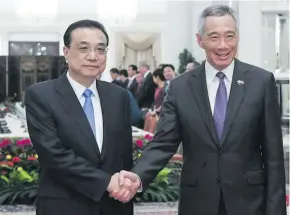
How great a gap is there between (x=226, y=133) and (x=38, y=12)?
14.1m

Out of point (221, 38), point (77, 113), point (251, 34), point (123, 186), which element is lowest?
point (123, 186)

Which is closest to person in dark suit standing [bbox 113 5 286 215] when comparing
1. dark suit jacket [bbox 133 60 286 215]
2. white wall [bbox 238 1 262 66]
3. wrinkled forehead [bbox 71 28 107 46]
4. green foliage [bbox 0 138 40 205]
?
dark suit jacket [bbox 133 60 286 215]

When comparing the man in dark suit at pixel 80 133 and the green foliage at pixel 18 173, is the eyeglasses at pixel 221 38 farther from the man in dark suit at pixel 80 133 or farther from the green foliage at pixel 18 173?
the green foliage at pixel 18 173

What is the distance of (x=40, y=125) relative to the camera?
7.49 ft

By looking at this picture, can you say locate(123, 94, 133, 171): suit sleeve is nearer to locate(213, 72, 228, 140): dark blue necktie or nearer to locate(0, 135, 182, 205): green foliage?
locate(213, 72, 228, 140): dark blue necktie

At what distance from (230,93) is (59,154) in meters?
0.68

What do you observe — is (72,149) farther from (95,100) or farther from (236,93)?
(236,93)

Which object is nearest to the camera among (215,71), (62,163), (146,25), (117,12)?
(62,163)

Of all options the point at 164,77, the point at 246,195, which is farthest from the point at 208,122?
the point at 164,77

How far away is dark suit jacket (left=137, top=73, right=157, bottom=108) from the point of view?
31.6 ft

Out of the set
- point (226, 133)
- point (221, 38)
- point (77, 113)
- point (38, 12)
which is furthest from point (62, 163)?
point (38, 12)

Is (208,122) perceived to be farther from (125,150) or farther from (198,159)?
(125,150)

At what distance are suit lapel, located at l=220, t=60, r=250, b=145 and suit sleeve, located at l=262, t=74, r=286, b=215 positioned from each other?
0.10 metres

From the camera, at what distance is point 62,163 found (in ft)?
7.33
